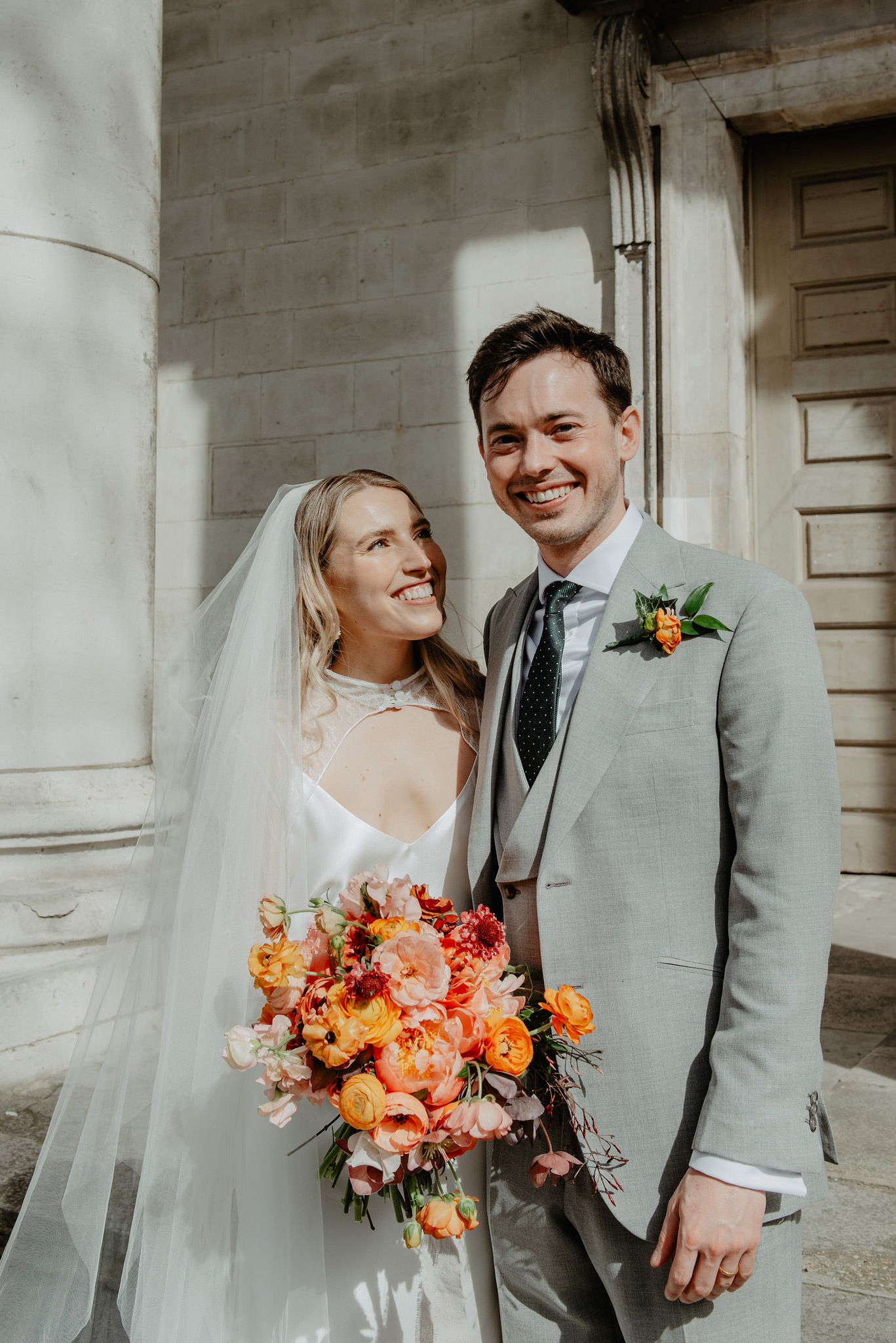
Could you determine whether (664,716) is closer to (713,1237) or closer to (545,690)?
(545,690)

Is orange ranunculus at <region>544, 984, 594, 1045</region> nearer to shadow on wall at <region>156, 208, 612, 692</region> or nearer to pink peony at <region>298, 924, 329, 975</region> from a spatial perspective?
pink peony at <region>298, 924, 329, 975</region>

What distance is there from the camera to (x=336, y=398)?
628 cm

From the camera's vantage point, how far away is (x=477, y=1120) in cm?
144

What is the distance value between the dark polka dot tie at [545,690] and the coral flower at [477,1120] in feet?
1.78

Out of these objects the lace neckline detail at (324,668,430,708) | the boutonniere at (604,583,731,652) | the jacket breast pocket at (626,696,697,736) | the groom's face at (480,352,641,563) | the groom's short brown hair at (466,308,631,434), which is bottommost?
the jacket breast pocket at (626,696,697,736)

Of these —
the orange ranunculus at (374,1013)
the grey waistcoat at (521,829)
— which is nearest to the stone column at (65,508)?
the grey waistcoat at (521,829)

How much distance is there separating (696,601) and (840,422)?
14.8 feet

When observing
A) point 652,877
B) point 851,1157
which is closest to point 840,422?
point 851,1157

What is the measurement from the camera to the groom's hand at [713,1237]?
4.77 ft

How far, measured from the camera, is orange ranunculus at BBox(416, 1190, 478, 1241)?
1.43 m

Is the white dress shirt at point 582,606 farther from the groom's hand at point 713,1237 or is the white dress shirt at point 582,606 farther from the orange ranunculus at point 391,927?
the groom's hand at point 713,1237

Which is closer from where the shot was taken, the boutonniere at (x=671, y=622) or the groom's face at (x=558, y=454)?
the boutonniere at (x=671, y=622)

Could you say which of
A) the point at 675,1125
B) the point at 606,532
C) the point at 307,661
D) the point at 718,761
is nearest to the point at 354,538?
the point at 307,661

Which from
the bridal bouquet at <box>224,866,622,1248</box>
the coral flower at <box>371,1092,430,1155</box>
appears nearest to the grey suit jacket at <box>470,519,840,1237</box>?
the bridal bouquet at <box>224,866,622,1248</box>
